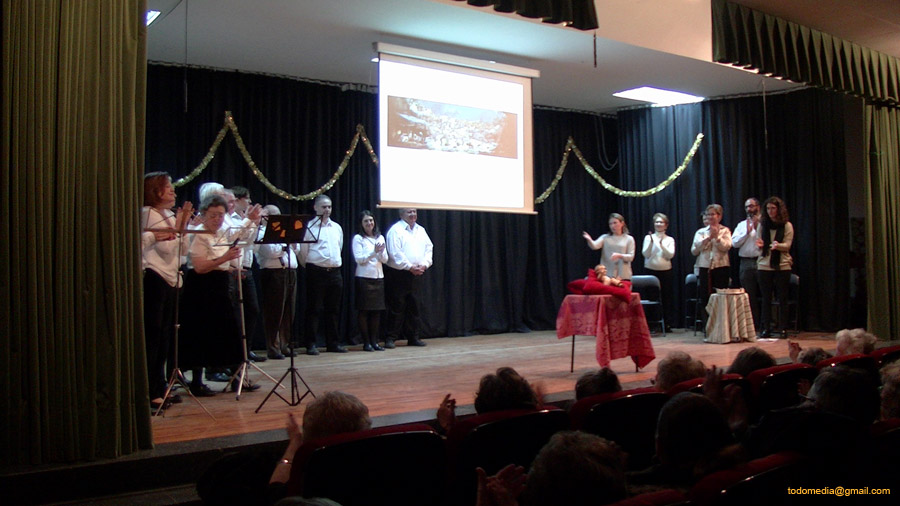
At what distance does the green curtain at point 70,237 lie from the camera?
2.83 m

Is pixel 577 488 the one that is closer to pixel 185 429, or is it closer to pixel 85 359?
pixel 85 359

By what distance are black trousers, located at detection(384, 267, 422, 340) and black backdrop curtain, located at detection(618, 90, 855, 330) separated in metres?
3.75

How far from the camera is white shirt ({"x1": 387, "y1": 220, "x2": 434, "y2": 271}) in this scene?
7.80 m

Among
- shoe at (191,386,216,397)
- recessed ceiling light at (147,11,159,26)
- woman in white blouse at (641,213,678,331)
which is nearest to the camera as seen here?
shoe at (191,386,216,397)

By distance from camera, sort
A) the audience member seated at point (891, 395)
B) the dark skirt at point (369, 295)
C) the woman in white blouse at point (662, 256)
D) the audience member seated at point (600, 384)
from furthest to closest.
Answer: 1. the woman in white blouse at point (662, 256)
2. the dark skirt at point (369, 295)
3. the audience member seated at point (600, 384)
4. the audience member seated at point (891, 395)

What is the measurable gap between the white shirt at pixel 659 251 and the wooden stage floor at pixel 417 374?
0.91 metres

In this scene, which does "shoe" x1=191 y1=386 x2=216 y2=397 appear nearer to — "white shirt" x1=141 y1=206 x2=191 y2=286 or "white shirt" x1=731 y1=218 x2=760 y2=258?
"white shirt" x1=141 y1=206 x2=191 y2=286

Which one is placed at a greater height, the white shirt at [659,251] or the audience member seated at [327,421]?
the white shirt at [659,251]

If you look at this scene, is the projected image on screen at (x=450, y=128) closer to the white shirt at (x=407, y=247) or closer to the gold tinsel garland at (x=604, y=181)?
the white shirt at (x=407, y=247)

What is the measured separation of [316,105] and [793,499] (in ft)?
23.5

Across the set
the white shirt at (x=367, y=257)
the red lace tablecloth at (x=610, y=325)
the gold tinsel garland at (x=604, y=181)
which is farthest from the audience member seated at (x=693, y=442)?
the gold tinsel garland at (x=604, y=181)

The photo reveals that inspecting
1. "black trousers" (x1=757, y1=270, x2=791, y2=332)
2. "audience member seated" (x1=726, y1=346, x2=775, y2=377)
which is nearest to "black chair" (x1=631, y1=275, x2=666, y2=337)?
"black trousers" (x1=757, y1=270, x2=791, y2=332)

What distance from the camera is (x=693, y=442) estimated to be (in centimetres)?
174

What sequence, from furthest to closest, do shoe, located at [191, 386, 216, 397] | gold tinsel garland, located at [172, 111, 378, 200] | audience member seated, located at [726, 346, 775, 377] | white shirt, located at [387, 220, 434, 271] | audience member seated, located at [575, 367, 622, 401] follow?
white shirt, located at [387, 220, 434, 271] → gold tinsel garland, located at [172, 111, 378, 200] → shoe, located at [191, 386, 216, 397] → audience member seated, located at [726, 346, 775, 377] → audience member seated, located at [575, 367, 622, 401]
